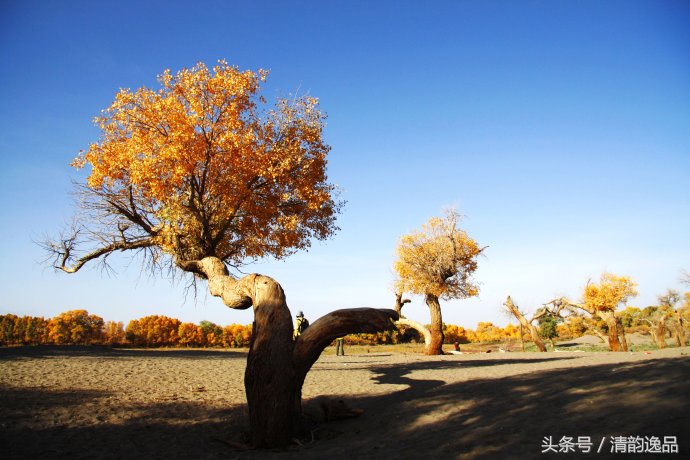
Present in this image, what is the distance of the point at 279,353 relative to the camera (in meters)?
8.48

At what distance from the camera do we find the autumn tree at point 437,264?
28797mm

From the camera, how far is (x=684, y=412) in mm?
5461

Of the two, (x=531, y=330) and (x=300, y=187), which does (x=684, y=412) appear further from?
(x=531, y=330)

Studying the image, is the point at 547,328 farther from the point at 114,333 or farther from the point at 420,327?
the point at 114,333

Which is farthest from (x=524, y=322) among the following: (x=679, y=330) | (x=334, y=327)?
(x=334, y=327)

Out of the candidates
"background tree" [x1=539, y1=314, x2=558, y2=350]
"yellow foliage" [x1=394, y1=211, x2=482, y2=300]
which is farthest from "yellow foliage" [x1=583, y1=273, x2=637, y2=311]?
"background tree" [x1=539, y1=314, x2=558, y2=350]

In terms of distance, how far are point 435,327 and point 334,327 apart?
69.9 ft

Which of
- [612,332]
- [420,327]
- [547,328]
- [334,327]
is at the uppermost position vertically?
[334,327]

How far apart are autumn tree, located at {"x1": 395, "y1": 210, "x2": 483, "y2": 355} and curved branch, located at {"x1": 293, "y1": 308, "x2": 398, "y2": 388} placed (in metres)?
20.4

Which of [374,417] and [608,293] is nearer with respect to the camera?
[374,417]

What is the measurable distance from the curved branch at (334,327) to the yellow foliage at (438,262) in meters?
20.3

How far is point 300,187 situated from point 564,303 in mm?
25380

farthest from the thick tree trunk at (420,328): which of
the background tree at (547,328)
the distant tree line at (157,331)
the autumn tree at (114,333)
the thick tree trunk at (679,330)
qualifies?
the autumn tree at (114,333)

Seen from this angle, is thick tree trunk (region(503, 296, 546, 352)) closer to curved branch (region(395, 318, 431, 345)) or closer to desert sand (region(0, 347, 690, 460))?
curved branch (region(395, 318, 431, 345))
